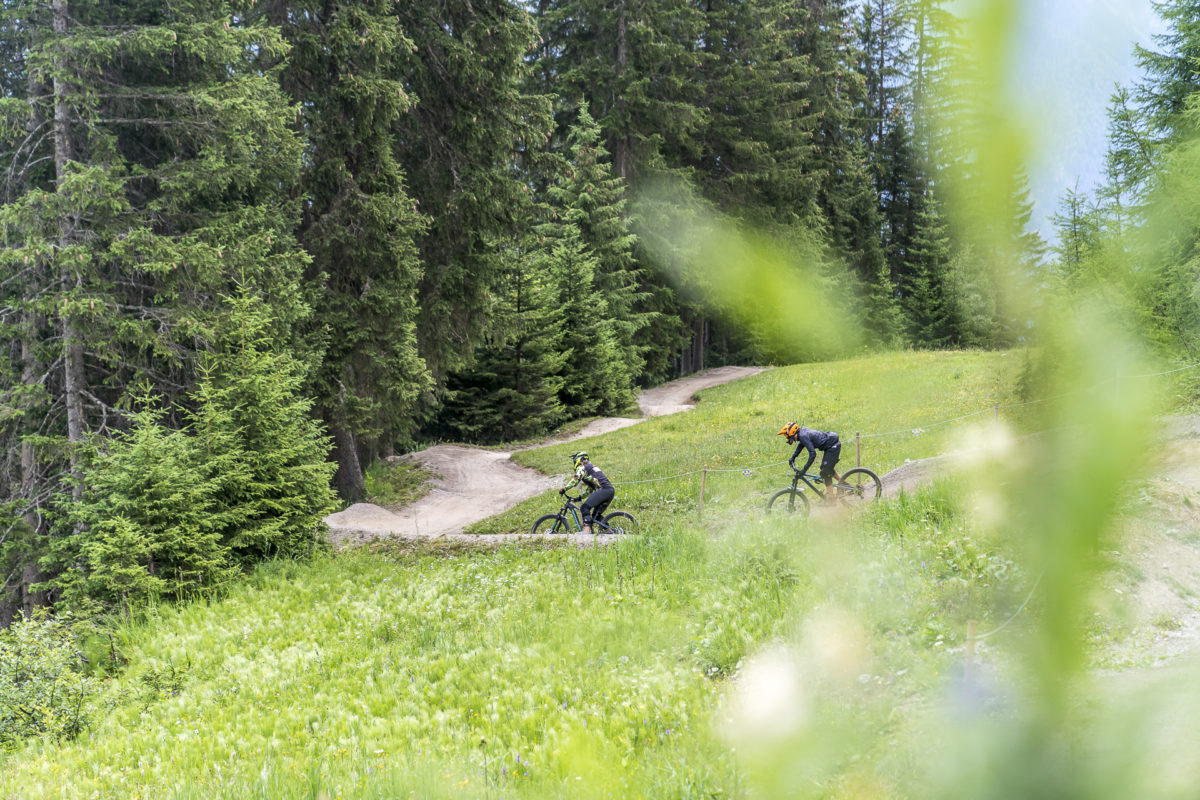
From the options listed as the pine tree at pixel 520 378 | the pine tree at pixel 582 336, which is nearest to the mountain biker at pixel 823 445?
the pine tree at pixel 520 378

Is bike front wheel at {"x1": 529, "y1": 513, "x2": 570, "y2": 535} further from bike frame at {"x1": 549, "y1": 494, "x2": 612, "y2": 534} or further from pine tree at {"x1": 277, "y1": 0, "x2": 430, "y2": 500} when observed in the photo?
pine tree at {"x1": 277, "y1": 0, "x2": 430, "y2": 500}

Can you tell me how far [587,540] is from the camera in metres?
11.5

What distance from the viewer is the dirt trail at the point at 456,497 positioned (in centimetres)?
1455

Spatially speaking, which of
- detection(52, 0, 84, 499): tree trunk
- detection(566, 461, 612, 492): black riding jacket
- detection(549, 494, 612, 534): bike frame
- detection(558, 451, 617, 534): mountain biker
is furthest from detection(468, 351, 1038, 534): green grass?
detection(52, 0, 84, 499): tree trunk

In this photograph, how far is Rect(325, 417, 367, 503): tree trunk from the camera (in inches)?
704

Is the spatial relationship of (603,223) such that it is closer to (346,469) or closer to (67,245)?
(346,469)

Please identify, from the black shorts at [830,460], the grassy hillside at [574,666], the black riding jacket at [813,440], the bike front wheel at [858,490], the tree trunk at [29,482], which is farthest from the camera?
the tree trunk at [29,482]

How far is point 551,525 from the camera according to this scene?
43.3 ft

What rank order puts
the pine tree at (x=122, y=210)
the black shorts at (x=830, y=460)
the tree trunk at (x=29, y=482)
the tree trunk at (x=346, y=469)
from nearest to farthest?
the black shorts at (x=830, y=460) < the pine tree at (x=122, y=210) < the tree trunk at (x=29, y=482) < the tree trunk at (x=346, y=469)

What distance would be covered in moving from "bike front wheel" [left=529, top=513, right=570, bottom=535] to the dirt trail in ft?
2.03

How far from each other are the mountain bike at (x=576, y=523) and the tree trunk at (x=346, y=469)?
645 centimetres

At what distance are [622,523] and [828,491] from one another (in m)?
3.60

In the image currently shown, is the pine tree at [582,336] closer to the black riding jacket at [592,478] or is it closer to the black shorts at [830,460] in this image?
the black riding jacket at [592,478]

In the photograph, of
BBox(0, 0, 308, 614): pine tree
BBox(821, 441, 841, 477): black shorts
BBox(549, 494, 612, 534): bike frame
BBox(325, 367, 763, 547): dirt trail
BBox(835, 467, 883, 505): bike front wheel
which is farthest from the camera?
BBox(325, 367, 763, 547): dirt trail
